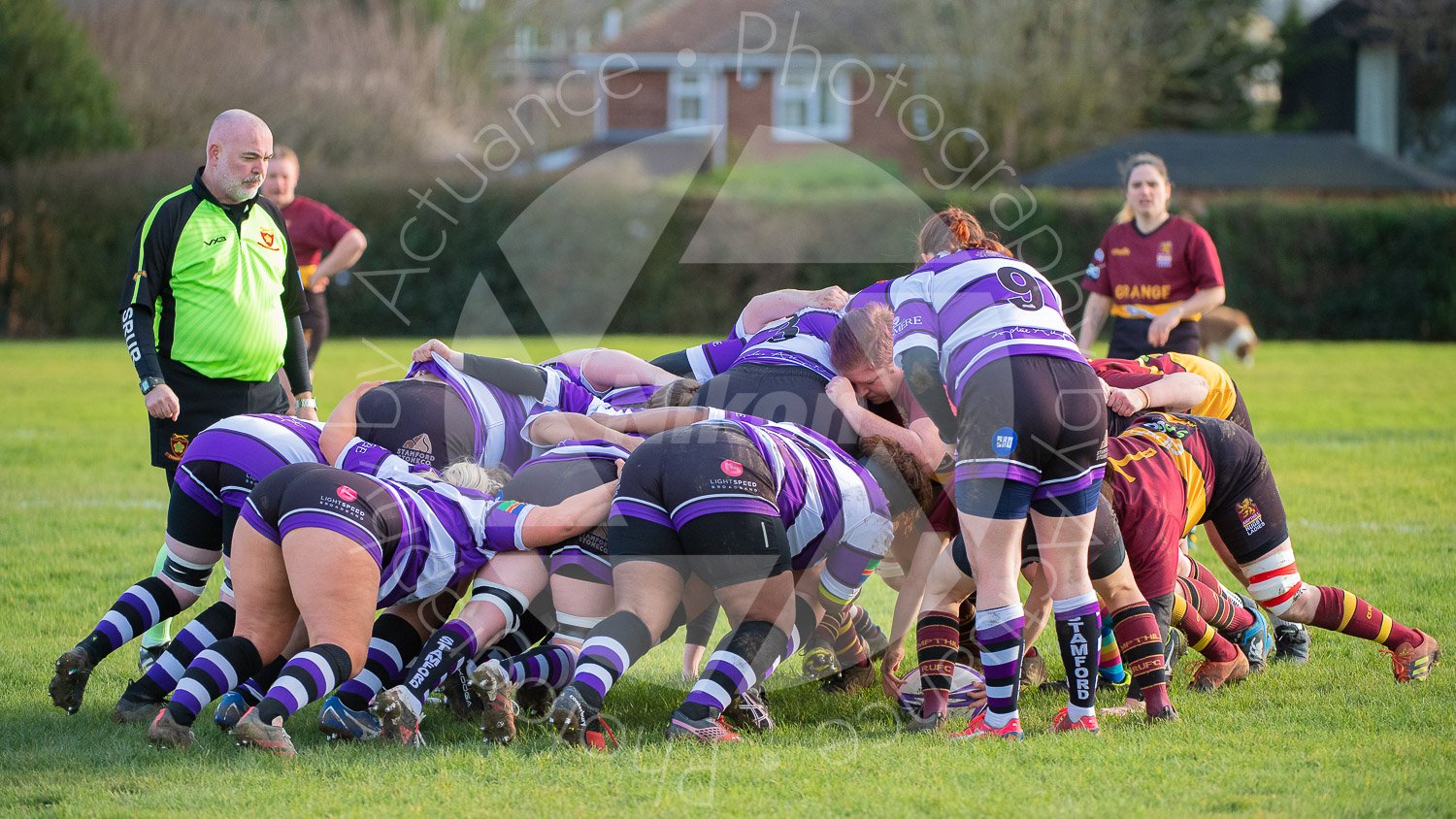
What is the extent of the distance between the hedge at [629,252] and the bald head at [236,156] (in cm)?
1497

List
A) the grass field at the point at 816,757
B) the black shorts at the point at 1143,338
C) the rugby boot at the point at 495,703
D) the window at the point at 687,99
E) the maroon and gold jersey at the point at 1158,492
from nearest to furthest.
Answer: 1. the grass field at the point at 816,757
2. the rugby boot at the point at 495,703
3. the maroon and gold jersey at the point at 1158,492
4. the black shorts at the point at 1143,338
5. the window at the point at 687,99

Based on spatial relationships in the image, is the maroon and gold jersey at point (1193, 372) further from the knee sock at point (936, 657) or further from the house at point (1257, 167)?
the house at point (1257, 167)

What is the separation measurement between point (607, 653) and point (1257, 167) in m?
24.0

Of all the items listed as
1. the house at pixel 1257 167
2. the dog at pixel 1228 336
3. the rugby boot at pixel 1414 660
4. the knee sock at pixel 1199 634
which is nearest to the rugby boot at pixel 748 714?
the knee sock at pixel 1199 634

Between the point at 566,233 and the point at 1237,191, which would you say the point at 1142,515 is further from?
the point at 1237,191

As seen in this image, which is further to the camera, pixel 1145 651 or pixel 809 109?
pixel 809 109

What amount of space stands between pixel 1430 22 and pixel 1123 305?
2619 centimetres

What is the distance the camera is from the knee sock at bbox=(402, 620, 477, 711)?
397 centimetres

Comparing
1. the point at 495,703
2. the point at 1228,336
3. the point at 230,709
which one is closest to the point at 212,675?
the point at 230,709

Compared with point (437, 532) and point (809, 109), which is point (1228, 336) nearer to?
point (437, 532)

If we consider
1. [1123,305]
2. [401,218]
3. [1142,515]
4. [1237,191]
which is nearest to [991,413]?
[1142,515]

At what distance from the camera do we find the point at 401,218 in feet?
68.7

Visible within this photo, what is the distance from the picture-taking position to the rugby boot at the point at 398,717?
3.89 metres

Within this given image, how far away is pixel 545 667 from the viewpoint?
13.9ft
